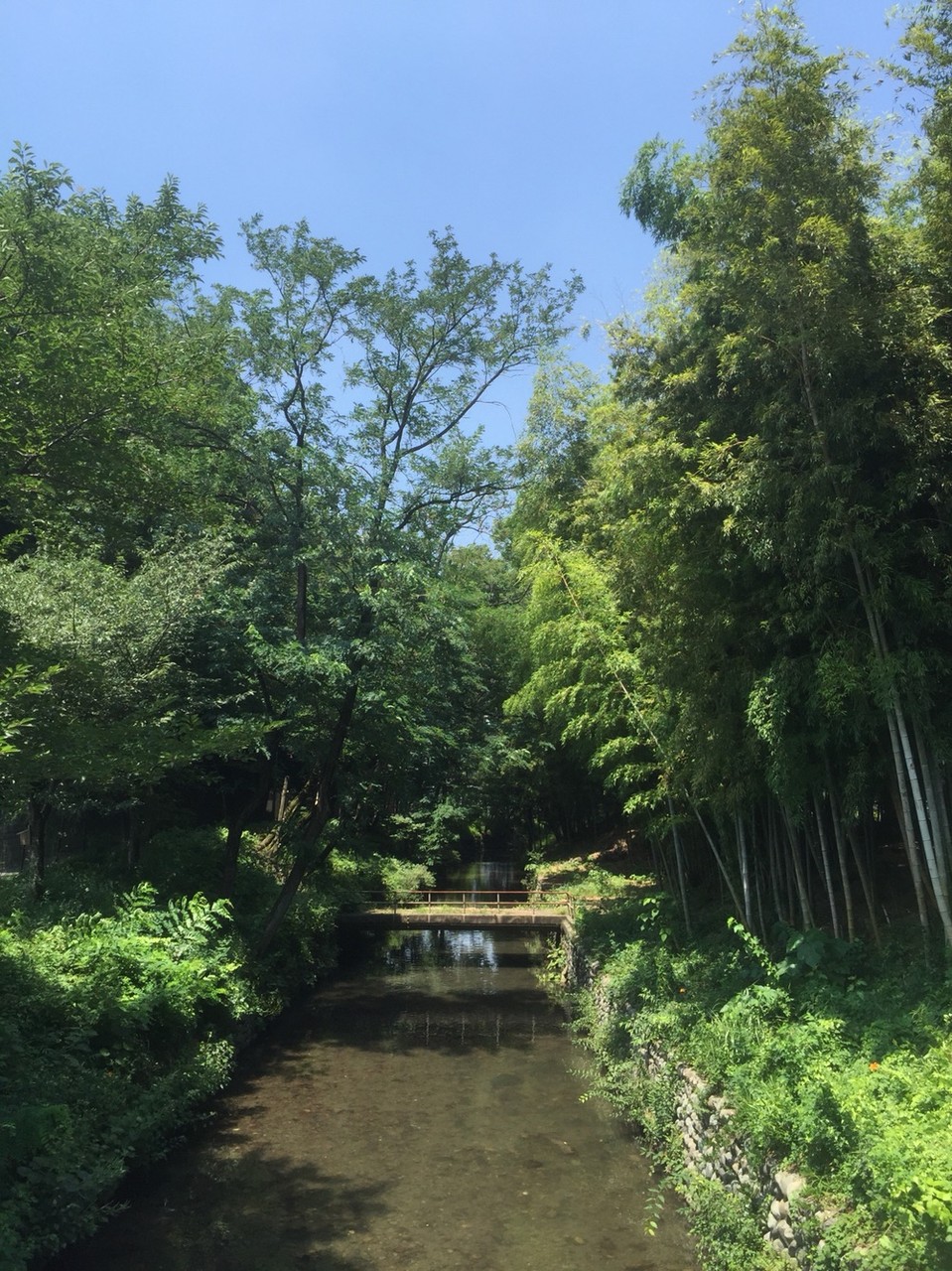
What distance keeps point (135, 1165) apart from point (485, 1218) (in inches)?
109

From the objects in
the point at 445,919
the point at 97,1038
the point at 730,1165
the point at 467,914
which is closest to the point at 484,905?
the point at 467,914

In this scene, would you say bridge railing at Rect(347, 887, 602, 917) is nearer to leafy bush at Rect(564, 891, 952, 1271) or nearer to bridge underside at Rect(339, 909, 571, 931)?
bridge underside at Rect(339, 909, 571, 931)

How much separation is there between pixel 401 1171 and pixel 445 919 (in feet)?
27.9

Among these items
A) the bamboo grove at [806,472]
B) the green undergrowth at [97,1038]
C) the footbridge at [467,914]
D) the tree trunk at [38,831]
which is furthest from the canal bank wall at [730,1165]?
the tree trunk at [38,831]

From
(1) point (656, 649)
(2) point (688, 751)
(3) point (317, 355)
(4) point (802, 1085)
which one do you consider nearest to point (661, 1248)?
(4) point (802, 1085)

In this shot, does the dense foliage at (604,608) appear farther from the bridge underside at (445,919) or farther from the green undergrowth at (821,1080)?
the bridge underside at (445,919)

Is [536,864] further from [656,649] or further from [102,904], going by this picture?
[656,649]

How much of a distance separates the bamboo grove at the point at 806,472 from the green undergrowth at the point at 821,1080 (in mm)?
737

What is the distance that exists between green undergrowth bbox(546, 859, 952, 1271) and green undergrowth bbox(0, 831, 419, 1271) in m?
3.89

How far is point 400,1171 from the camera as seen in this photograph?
21.9 ft

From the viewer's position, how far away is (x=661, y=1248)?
5.37 metres

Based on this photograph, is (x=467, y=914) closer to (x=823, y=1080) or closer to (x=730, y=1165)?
(x=730, y=1165)

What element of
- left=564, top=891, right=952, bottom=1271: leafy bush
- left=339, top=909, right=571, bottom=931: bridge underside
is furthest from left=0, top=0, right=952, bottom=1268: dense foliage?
left=339, top=909, right=571, bottom=931: bridge underside

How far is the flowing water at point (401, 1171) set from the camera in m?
5.36
